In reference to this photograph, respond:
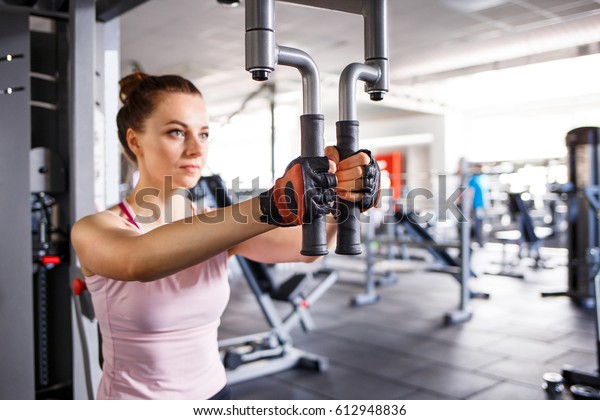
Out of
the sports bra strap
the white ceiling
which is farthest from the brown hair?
the white ceiling

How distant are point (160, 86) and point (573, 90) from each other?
8.87 metres

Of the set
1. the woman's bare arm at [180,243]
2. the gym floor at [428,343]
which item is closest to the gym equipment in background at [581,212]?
the gym floor at [428,343]

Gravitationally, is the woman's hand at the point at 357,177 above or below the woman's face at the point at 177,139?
below

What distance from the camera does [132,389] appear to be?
0.88 meters

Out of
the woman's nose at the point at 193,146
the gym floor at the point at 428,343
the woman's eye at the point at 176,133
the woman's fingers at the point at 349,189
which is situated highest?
the woman's eye at the point at 176,133

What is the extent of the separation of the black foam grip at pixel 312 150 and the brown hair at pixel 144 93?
19.7 inches

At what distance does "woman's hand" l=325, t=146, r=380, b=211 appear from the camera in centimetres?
54

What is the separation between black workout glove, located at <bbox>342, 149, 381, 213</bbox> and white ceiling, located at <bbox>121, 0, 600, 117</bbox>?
374 centimetres

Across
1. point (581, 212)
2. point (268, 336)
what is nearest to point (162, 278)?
point (268, 336)

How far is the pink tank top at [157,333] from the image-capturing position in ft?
2.85

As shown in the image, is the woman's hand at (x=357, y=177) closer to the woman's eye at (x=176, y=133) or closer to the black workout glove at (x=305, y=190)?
the black workout glove at (x=305, y=190)

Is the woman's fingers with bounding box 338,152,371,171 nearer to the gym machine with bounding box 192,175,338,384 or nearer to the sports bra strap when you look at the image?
the sports bra strap

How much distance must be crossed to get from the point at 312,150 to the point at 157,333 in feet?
1.72

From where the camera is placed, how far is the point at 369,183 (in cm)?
54
